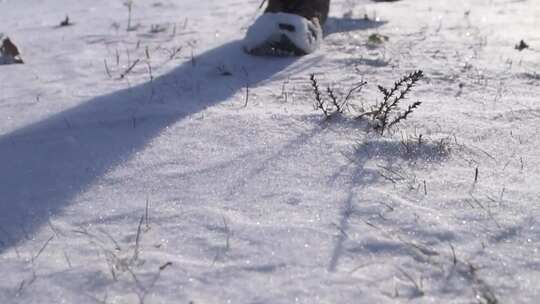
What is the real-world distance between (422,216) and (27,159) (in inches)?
73.4

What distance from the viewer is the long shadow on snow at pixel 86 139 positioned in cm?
238

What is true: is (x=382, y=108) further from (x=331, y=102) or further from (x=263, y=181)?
(x=263, y=181)

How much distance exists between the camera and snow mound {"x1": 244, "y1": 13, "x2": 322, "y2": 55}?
436cm

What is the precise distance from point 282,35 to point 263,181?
2168 mm

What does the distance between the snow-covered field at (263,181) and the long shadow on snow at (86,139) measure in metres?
0.01

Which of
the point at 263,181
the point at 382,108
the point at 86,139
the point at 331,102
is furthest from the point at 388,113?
the point at 86,139

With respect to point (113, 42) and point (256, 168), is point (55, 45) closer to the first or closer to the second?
point (113, 42)

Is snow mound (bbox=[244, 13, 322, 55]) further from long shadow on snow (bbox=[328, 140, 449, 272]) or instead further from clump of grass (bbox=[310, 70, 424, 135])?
long shadow on snow (bbox=[328, 140, 449, 272])

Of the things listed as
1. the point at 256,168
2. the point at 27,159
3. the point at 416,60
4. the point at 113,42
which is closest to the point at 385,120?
the point at 256,168

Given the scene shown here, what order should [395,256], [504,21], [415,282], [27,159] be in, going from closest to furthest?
[415,282]
[395,256]
[27,159]
[504,21]

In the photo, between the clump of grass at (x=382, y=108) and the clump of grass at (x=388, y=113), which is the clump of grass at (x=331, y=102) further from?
the clump of grass at (x=388, y=113)

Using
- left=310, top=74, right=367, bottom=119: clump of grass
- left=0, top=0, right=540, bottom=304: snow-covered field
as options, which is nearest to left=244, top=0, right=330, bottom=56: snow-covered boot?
left=0, top=0, right=540, bottom=304: snow-covered field

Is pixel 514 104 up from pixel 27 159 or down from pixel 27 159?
up

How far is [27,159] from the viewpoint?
2746 millimetres
